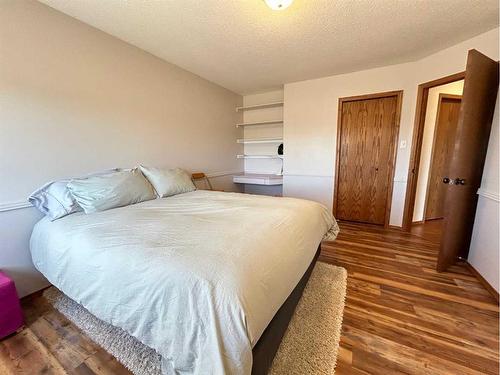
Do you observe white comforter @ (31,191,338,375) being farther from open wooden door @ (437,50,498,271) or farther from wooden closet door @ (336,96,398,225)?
wooden closet door @ (336,96,398,225)

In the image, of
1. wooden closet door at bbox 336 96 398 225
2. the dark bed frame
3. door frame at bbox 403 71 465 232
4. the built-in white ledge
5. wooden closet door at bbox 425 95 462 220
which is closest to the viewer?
the dark bed frame

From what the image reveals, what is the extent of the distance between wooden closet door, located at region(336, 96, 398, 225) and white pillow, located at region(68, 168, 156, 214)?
301cm

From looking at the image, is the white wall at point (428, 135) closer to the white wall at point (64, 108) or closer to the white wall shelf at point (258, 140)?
the white wall shelf at point (258, 140)

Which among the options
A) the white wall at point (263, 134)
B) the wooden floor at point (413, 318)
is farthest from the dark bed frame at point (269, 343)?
the white wall at point (263, 134)

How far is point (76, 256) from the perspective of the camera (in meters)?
1.34

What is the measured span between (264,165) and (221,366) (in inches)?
158

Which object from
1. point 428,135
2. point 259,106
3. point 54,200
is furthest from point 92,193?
point 428,135

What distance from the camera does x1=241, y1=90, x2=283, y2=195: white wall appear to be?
14.4ft

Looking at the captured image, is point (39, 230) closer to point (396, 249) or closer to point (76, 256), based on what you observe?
point (76, 256)

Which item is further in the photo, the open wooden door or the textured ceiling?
the open wooden door

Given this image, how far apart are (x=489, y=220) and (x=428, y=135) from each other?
195cm

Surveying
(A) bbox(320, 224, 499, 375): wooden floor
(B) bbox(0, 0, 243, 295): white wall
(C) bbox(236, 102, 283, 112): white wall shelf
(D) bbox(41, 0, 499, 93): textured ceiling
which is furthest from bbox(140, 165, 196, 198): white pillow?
(C) bbox(236, 102, 283, 112): white wall shelf

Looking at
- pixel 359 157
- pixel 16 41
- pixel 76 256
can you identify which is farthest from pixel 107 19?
pixel 359 157

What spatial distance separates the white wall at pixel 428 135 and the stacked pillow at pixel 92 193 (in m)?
3.97
